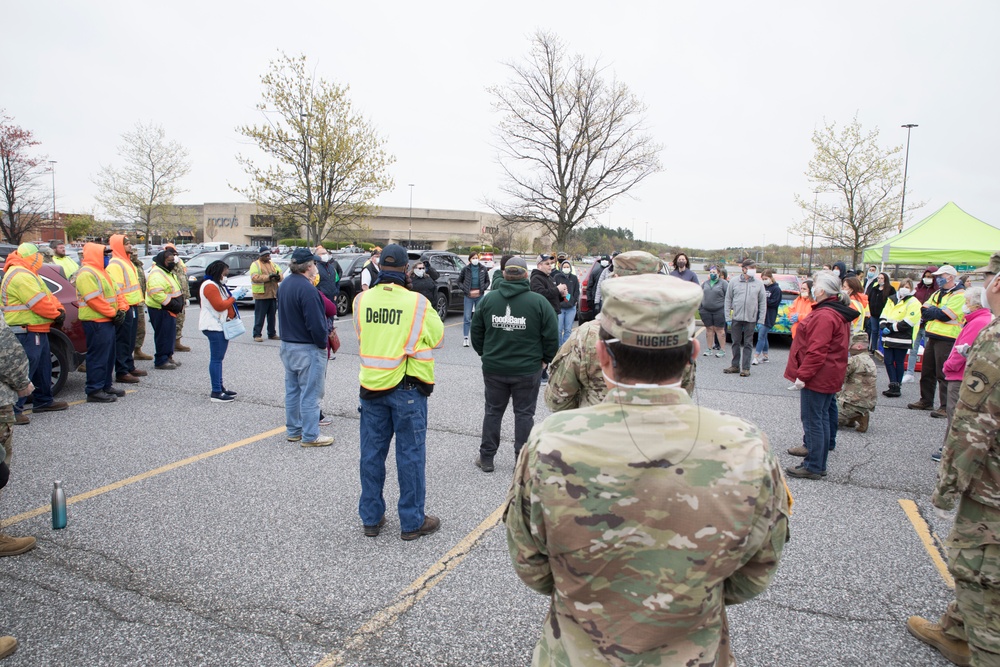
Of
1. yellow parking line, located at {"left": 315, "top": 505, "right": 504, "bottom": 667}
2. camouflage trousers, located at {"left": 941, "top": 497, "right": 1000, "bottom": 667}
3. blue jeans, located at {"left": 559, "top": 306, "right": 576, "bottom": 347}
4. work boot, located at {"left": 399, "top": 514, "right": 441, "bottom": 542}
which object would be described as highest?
blue jeans, located at {"left": 559, "top": 306, "right": 576, "bottom": 347}

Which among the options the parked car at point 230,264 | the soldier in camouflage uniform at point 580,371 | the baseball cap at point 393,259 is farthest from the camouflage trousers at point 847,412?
the parked car at point 230,264

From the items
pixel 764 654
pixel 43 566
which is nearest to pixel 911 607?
pixel 764 654

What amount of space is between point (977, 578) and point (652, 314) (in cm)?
250

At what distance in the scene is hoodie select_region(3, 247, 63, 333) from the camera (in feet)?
20.5

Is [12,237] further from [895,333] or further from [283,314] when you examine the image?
[895,333]

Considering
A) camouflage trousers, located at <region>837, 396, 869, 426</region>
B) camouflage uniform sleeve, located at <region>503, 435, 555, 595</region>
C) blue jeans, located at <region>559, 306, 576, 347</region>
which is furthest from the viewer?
blue jeans, located at <region>559, 306, 576, 347</region>

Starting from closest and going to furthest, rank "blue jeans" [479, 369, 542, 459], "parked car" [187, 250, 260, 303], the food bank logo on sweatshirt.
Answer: the food bank logo on sweatshirt → "blue jeans" [479, 369, 542, 459] → "parked car" [187, 250, 260, 303]

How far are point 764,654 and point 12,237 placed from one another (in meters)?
36.9

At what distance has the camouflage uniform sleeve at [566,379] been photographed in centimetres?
371

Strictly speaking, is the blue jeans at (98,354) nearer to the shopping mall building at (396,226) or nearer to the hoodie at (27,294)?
the hoodie at (27,294)

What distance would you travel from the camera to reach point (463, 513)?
14.7ft

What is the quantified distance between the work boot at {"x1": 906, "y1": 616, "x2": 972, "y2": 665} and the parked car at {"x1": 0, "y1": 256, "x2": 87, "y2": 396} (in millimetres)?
8704

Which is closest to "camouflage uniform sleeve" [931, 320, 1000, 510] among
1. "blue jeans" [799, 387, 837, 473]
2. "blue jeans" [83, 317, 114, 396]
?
"blue jeans" [799, 387, 837, 473]

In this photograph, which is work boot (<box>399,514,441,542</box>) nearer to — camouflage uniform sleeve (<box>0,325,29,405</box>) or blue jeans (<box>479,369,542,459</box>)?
blue jeans (<box>479,369,542,459</box>)
